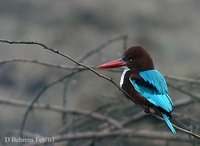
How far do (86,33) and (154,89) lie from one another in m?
5.35

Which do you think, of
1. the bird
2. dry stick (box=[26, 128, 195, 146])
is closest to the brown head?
the bird

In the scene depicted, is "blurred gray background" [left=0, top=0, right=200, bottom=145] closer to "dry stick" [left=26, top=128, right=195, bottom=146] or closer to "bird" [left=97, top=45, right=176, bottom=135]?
"dry stick" [left=26, top=128, right=195, bottom=146]

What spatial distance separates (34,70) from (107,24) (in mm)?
1334

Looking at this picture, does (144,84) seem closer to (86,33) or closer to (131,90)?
(131,90)

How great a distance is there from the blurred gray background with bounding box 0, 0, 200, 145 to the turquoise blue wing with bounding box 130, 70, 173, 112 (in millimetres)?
3501

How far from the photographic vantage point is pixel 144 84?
107 inches

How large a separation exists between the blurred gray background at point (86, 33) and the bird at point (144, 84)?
3.39 meters

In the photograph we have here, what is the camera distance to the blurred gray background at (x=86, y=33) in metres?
6.88

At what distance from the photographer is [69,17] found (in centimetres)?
832

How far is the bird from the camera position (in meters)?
2.64

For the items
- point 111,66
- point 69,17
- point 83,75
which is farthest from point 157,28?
point 111,66

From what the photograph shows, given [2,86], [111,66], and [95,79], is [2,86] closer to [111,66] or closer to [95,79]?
[95,79]

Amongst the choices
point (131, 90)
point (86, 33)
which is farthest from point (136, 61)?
point (86, 33)

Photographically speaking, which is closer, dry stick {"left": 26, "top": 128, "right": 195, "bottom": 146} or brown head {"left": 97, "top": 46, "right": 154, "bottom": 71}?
brown head {"left": 97, "top": 46, "right": 154, "bottom": 71}
